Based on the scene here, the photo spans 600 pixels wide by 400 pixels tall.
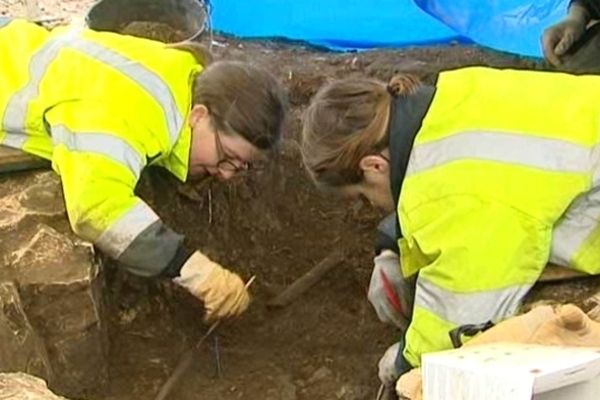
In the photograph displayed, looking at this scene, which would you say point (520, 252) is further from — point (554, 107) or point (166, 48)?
point (166, 48)

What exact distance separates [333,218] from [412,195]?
132 cm

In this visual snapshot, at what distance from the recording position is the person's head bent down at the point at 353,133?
2.43 metres

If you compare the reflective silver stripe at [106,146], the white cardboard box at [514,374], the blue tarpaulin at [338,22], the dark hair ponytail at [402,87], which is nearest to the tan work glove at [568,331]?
the white cardboard box at [514,374]

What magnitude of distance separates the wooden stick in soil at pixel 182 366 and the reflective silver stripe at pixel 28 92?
0.63 meters

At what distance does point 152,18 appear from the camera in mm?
3826

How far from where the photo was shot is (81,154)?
2.71 m

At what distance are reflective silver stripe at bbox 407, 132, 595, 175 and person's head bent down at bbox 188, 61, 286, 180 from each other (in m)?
0.59

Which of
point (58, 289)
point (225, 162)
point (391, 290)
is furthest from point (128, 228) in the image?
point (391, 290)

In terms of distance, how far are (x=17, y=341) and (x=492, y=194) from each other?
101cm

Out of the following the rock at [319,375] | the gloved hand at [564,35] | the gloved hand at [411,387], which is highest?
the gloved hand at [411,387]

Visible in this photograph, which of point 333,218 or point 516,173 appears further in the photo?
point 333,218

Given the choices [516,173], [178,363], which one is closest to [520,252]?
[516,173]

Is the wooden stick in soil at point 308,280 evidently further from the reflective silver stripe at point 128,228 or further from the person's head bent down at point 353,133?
the person's head bent down at point 353,133

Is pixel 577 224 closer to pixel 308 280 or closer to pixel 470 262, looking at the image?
pixel 470 262
